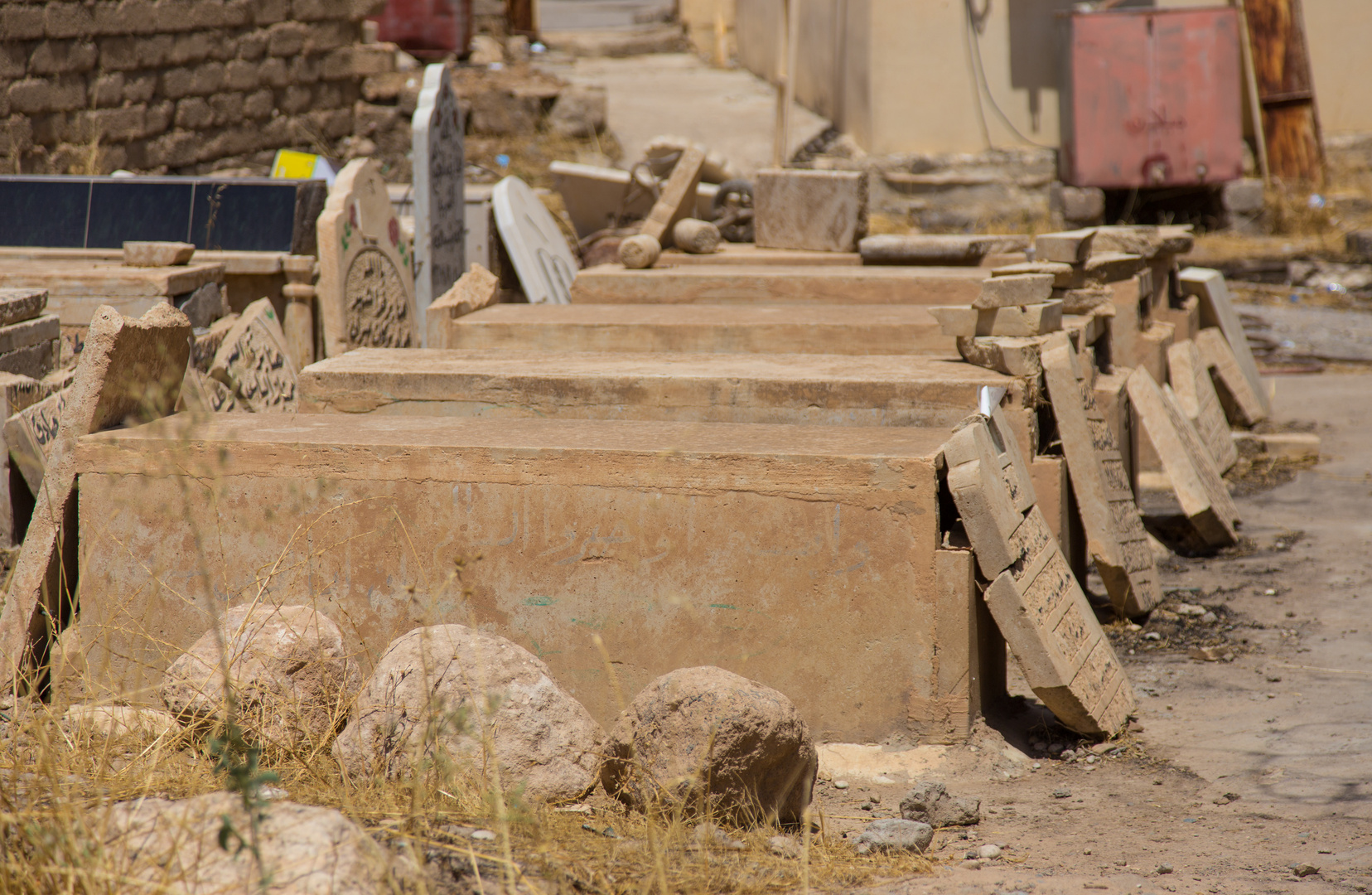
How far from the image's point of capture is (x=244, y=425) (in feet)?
13.2

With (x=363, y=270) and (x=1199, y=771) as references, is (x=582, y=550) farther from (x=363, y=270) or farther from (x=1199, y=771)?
(x=363, y=270)

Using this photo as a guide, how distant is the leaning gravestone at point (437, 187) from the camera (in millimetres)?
7250

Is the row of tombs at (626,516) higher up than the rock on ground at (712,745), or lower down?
higher up

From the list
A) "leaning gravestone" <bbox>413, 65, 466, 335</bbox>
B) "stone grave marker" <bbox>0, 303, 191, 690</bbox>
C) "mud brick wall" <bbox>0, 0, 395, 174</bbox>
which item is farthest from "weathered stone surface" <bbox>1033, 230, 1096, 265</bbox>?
"mud brick wall" <bbox>0, 0, 395, 174</bbox>

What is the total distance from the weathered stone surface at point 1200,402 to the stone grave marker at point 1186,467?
2.45 feet

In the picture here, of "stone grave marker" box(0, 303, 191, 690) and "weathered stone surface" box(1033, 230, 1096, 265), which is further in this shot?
"weathered stone surface" box(1033, 230, 1096, 265)

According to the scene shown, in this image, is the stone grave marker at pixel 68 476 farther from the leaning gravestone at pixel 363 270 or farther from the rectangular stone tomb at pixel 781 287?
the rectangular stone tomb at pixel 781 287

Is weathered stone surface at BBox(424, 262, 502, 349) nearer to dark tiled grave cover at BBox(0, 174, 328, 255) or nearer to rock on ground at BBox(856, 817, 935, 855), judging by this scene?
dark tiled grave cover at BBox(0, 174, 328, 255)

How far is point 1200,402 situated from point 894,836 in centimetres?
461

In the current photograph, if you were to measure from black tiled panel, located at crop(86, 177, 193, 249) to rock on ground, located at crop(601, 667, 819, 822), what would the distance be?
482cm

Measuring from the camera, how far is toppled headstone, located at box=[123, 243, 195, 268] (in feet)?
19.3

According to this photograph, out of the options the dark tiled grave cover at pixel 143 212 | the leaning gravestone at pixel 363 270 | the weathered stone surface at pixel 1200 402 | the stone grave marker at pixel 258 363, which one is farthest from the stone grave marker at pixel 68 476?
the weathered stone surface at pixel 1200 402

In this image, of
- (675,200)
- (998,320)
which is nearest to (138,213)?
(675,200)

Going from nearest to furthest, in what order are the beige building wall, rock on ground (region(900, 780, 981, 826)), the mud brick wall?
Result: 1. rock on ground (region(900, 780, 981, 826))
2. the mud brick wall
3. the beige building wall
